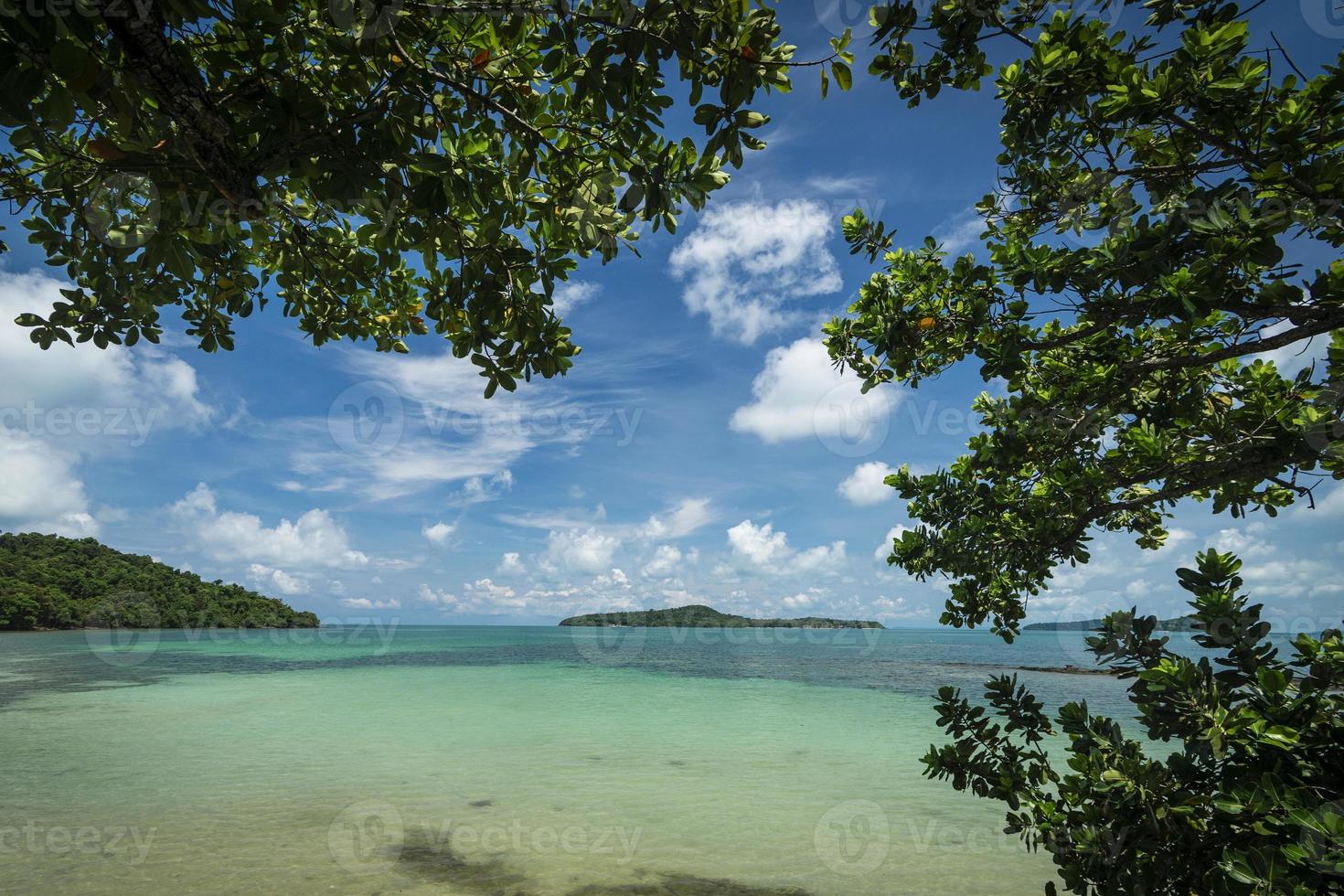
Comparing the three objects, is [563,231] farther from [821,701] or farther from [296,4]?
[821,701]

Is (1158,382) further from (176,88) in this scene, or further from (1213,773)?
(176,88)

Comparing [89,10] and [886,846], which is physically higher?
[89,10]

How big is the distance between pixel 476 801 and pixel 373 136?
8538mm

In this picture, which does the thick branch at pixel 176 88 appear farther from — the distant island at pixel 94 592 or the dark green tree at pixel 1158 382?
the distant island at pixel 94 592

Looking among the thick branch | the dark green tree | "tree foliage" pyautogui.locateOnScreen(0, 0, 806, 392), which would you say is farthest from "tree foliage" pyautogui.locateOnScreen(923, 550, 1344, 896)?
the thick branch

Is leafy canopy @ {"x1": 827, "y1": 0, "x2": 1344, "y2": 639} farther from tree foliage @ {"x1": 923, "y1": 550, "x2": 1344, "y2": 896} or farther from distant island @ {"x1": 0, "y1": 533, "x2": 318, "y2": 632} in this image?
distant island @ {"x1": 0, "y1": 533, "x2": 318, "y2": 632}

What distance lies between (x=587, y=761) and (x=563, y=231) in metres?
10.3

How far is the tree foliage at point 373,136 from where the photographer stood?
8.27 ft

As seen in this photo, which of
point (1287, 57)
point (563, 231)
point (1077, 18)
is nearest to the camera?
A: point (1287, 57)

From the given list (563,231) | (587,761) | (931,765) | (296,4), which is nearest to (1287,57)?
(563,231)

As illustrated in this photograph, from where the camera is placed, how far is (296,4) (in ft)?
11.7

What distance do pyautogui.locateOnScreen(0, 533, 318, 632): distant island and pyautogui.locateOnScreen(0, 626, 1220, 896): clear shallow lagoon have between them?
57.9 meters

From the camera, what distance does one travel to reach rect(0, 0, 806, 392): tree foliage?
2520mm

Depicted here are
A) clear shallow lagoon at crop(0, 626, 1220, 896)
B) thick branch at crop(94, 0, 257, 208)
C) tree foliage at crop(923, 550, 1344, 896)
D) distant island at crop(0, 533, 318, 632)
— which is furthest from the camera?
distant island at crop(0, 533, 318, 632)
